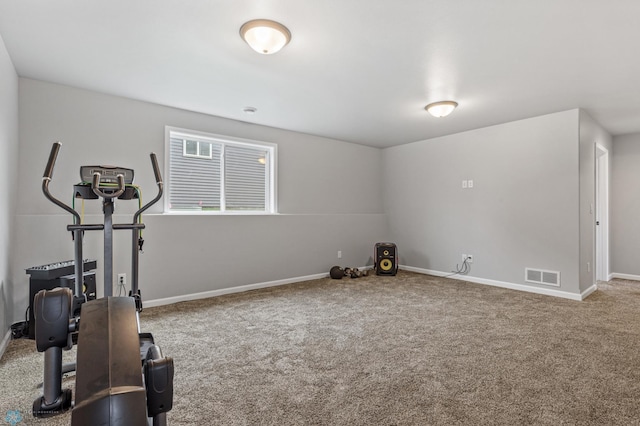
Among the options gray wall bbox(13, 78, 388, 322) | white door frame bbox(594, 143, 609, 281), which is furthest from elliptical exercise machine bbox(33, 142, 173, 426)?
white door frame bbox(594, 143, 609, 281)

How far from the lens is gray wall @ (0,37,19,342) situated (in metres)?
2.52

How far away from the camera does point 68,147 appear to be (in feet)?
10.9

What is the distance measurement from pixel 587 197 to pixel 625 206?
1.79m

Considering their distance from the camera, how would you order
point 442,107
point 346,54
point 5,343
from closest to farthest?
1. point 5,343
2. point 346,54
3. point 442,107

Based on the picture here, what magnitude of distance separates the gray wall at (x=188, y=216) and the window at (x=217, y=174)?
148mm

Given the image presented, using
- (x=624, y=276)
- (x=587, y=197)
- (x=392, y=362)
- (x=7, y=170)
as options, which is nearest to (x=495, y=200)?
(x=587, y=197)

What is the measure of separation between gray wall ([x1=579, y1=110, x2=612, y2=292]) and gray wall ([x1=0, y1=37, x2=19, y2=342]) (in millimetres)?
5853

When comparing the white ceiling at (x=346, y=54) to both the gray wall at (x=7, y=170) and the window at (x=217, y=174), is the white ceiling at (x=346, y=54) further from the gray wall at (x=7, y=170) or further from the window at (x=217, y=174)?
the window at (x=217, y=174)

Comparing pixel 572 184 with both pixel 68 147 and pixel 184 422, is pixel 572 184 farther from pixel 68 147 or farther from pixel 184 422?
pixel 68 147

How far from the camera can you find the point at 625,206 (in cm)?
531

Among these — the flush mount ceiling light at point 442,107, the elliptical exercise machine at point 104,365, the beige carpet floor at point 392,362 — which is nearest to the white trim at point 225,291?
the beige carpet floor at point 392,362

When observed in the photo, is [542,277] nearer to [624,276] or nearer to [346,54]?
[624,276]

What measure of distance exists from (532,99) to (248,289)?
4.20m

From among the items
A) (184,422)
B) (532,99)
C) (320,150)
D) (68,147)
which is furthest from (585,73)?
(68,147)
